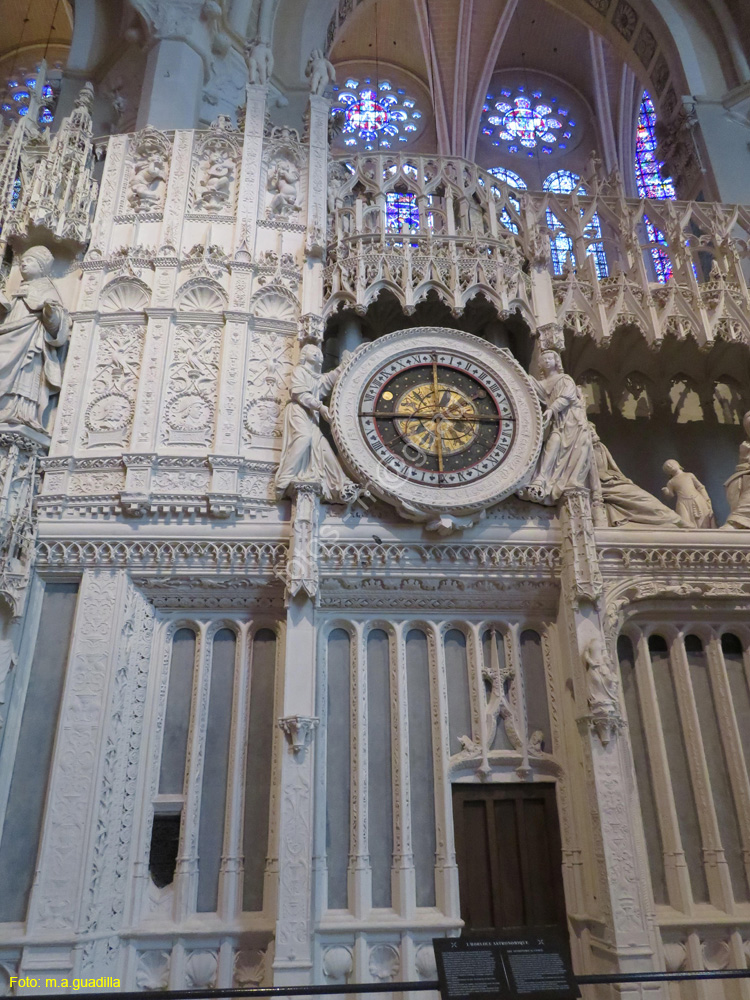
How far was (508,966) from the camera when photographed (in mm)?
4516

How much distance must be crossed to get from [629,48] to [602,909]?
17.2m

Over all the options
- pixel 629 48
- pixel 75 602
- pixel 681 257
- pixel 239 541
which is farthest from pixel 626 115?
pixel 75 602

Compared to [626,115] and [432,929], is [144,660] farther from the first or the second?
[626,115]

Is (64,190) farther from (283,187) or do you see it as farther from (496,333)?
(496,333)

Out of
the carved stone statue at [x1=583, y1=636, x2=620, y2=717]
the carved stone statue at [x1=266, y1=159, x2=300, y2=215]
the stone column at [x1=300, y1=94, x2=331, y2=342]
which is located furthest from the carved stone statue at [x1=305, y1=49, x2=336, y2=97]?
the carved stone statue at [x1=583, y1=636, x2=620, y2=717]

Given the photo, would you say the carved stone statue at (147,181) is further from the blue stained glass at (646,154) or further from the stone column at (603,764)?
the blue stained glass at (646,154)

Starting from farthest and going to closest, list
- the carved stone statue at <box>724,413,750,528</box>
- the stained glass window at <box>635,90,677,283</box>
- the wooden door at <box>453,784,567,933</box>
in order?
1. the stained glass window at <box>635,90,677,283</box>
2. the carved stone statue at <box>724,413,750,528</box>
3. the wooden door at <box>453,784,567,933</box>

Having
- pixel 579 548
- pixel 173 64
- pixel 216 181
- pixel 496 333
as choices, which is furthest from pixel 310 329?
pixel 173 64

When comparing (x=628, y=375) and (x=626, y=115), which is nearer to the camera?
(x=628, y=375)

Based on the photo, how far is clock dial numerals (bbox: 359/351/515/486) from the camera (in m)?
8.91

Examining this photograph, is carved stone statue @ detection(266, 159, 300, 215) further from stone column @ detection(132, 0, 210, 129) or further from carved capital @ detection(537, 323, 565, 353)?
carved capital @ detection(537, 323, 565, 353)

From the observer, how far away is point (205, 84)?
13.0 meters

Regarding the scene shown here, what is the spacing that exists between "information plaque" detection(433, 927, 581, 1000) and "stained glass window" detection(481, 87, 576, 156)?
74.8 feet

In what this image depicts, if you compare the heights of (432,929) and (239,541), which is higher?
(239,541)
